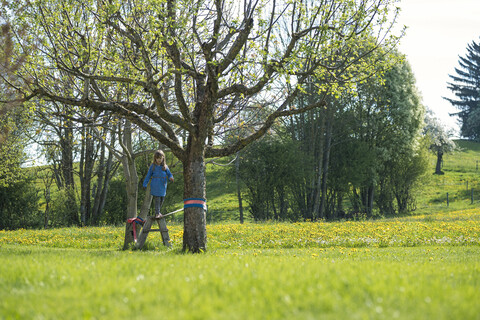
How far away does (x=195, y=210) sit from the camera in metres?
10.3

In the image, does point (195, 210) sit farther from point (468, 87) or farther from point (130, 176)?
point (468, 87)

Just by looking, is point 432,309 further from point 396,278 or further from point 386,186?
point 386,186

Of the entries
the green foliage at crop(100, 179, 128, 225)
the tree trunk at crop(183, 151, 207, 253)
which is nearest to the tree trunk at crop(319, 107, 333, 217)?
the green foliage at crop(100, 179, 128, 225)

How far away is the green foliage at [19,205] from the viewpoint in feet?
91.0

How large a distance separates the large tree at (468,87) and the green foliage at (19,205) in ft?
301

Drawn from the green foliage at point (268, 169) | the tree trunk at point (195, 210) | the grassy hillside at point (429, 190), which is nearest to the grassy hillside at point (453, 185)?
the grassy hillside at point (429, 190)

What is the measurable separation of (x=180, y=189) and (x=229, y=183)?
391 centimetres

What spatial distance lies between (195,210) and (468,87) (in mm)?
100975

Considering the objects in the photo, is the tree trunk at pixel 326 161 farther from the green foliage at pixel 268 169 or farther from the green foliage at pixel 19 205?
the green foliage at pixel 19 205

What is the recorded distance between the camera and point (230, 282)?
471cm

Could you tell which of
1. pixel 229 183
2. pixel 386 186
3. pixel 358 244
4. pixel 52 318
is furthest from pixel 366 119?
pixel 52 318

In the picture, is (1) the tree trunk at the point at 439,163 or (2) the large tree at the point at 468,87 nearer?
(1) the tree trunk at the point at 439,163

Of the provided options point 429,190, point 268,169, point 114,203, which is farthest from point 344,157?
point 114,203

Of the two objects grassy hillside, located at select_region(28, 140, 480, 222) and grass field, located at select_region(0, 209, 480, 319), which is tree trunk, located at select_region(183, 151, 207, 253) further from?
grassy hillside, located at select_region(28, 140, 480, 222)
